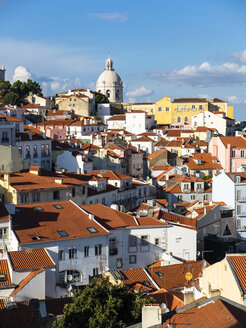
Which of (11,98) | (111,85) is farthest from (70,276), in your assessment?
(111,85)

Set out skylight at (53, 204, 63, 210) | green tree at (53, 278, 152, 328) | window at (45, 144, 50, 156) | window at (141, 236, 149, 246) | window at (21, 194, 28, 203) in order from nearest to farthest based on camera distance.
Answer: green tree at (53, 278, 152, 328), skylight at (53, 204, 63, 210), window at (141, 236, 149, 246), window at (21, 194, 28, 203), window at (45, 144, 50, 156)

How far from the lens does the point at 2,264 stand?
85.6 ft

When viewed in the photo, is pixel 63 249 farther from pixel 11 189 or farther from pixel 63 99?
pixel 63 99

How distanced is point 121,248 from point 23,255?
817cm

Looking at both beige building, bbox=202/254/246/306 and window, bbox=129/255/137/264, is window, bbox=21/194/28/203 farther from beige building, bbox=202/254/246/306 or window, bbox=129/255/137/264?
beige building, bbox=202/254/246/306

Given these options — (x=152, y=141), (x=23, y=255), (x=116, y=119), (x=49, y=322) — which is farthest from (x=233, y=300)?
(x=116, y=119)

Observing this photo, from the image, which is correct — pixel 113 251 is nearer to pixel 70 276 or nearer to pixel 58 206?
pixel 58 206

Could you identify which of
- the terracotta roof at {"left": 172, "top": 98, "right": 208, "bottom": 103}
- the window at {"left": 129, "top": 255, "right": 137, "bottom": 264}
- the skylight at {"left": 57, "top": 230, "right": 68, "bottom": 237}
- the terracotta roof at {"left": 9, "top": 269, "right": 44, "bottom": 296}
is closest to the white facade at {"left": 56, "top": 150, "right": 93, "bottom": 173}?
the window at {"left": 129, "top": 255, "right": 137, "bottom": 264}

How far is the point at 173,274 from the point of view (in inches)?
1180

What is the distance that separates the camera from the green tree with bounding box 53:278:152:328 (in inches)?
712

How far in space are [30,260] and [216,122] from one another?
2867 inches

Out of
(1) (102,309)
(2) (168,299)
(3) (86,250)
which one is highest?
(1) (102,309)

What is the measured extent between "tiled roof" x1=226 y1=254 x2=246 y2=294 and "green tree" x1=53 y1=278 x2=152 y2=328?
11.9 feet

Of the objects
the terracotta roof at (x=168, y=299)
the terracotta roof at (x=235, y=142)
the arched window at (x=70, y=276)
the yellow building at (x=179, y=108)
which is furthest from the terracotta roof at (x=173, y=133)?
the terracotta roof at (x=168, y=299)
